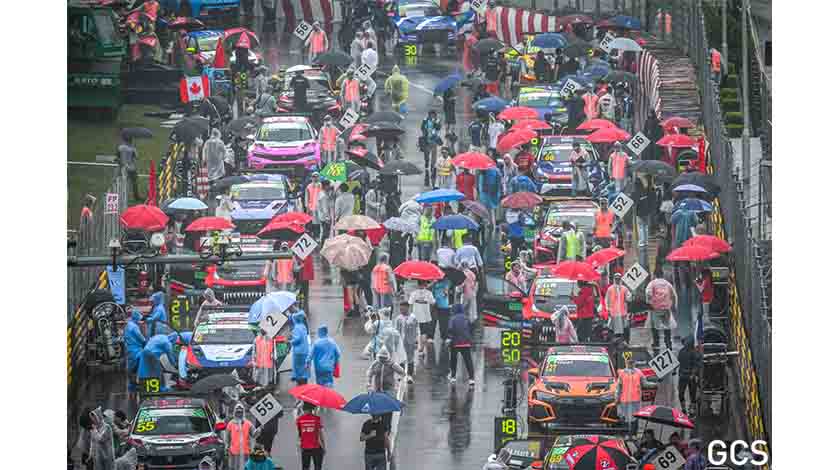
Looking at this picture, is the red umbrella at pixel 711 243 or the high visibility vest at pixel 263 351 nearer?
the high visibility vest at pixel 263 351

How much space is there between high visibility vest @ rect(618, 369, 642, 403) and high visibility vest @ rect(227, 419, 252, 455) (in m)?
7.29

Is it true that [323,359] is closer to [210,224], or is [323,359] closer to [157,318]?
[157,318]

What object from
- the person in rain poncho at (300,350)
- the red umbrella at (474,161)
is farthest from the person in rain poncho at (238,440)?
the red umbrella at (474,161)

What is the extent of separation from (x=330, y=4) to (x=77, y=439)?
A: 19898 millimetres

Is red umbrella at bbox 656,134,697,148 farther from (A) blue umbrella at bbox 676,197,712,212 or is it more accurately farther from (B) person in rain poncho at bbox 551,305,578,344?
(B) person in rain poncho at bbox 551,305,578,344

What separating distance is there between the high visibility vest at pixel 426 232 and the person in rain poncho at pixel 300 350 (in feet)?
18.4

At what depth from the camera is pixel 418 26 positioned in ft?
225

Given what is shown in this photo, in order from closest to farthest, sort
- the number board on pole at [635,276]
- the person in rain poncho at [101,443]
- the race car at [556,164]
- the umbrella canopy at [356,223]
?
1. the person in rain poncho at [101,443]
2. the number board on pole at [635,276]
3. the umbrella canopy at [356,223]
4. the race car at [556,164]

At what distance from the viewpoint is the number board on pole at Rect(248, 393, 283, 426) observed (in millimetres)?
49969

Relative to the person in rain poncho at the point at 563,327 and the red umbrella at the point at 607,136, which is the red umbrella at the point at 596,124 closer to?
the red umbrella at the point at 607,136

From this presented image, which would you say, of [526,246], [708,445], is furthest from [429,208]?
[708,445]

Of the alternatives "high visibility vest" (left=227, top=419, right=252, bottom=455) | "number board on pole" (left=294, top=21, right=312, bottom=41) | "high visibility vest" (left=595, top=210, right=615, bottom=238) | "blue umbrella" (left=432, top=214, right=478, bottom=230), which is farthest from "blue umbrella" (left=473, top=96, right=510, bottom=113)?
"high visibility vest" (left=227, top=419, right=252, bottom=455)

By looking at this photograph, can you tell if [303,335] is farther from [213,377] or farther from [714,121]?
[714,121]

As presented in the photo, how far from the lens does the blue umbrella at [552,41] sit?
66.9 metres
